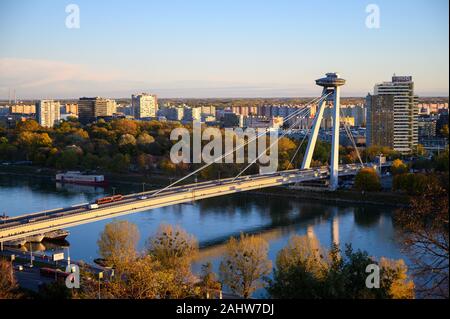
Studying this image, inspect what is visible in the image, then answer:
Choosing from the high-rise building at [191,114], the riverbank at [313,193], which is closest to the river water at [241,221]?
the riverbank at [313,193]

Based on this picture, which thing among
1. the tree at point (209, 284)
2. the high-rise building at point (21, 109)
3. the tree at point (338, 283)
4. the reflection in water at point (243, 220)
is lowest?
the reflection in water at point (243, 220)

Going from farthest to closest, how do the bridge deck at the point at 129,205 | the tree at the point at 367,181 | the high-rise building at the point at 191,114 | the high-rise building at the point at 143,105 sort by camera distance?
1. the high-rise building at the point at 143,105
2. the high-rise building at the point at 191,114
3. the tree at the point at 367,181
4. the bridge deck at the point at 129,205

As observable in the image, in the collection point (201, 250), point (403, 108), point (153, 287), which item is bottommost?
point (201, 250)

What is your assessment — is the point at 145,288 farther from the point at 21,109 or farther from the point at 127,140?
the point at 21,109

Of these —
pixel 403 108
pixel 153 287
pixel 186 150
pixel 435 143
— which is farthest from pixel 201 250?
pixel 435 143

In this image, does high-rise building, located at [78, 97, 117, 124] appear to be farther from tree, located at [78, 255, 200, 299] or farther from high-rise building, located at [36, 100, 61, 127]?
tree, located at [78, 255, 200, 299]

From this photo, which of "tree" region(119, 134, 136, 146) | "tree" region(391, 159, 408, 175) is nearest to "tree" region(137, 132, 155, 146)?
"tree" region(119, 134, 136, 146)

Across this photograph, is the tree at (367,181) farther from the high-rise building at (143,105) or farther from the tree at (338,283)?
the high-rise building at (143,105)

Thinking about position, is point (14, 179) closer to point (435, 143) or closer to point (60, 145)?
point (60, 145)
